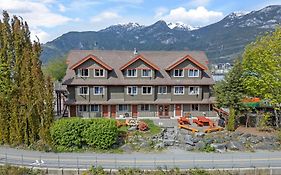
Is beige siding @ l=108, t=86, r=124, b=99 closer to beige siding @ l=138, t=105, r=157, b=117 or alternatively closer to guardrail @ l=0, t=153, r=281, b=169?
beige siding @ l=138, t=105, r=157, b=117

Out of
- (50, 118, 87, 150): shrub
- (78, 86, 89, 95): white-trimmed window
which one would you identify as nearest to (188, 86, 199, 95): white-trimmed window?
(78, 86, 89, 95): white-trimmed window

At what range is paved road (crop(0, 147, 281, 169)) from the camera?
3044 cm

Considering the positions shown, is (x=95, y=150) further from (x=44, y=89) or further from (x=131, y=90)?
(x=131, y=90)

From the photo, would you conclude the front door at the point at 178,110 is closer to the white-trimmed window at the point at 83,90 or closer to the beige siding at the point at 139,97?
the beige siding at the point at 139,97

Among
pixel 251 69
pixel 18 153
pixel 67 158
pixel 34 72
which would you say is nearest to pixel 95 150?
pixel 67 158

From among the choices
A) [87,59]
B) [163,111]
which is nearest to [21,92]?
[87,59]

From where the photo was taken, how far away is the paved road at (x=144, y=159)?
99.9 ft

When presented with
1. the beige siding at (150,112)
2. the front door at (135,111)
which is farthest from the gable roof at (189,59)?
the front door at (135,111)

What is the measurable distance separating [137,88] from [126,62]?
4857mm

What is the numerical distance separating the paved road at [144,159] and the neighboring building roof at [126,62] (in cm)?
1420

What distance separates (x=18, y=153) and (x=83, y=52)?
20.3 m

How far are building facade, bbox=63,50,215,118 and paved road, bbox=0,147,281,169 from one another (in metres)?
12.9

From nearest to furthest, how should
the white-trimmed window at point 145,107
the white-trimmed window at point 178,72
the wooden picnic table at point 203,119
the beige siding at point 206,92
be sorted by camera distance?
the wooden picnic table at point 203,119 < the white-trimmed window at point 145,107 < the beige siding at point 206,92 < the white-trimmed window at point 178,72

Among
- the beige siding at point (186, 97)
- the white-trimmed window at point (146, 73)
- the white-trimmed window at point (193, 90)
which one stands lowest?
the beige siding at point (186, 97)
